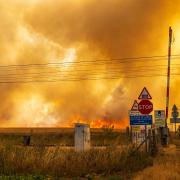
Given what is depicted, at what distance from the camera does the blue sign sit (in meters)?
31.3

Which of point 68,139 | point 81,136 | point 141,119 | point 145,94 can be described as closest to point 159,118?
point 81,136

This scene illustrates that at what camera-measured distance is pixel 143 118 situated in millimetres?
31484

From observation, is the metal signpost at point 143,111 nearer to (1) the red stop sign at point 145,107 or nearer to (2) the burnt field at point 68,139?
(1) the red stop sign at point 145,107

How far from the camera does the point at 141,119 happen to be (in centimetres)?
3152

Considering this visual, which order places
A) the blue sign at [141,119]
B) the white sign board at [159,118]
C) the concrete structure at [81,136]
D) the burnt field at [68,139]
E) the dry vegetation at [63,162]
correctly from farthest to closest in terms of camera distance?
the burnt field at [68,139], the white sign board at [159,118], the concrete structure at [81,136], the blue sign at [141,119], the dry vegetation at [63,162]

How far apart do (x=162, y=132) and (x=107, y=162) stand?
82.8ft

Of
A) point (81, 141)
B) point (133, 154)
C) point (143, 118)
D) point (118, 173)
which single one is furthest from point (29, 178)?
point (81, 141)

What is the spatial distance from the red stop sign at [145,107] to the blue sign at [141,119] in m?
0.58

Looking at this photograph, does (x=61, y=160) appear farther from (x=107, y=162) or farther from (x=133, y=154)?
(x=133, y=154)

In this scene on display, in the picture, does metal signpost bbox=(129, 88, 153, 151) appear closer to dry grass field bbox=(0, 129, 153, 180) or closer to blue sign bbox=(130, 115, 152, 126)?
blue sign bbox=(130, 115, 152, 126)

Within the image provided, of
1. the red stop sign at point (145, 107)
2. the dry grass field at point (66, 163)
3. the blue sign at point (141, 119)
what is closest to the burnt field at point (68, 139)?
the blue sign at point (141, 119)

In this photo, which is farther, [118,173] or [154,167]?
[154,167]

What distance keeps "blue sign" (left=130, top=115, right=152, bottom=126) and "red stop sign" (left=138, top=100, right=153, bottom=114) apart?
58cm

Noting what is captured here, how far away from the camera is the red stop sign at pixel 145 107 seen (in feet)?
101
